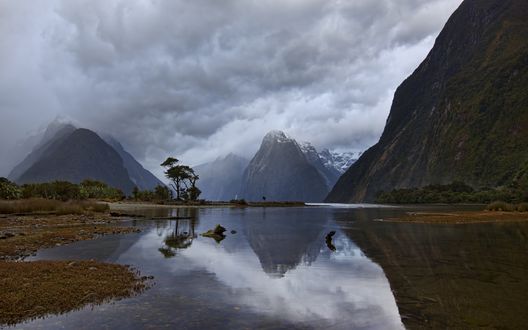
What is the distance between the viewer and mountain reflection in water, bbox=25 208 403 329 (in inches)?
547

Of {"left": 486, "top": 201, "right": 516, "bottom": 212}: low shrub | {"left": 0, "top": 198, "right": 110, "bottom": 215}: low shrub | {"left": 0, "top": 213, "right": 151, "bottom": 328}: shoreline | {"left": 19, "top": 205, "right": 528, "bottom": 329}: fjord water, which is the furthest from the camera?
{"left": 486, "top": 201, "right": 516, "bottom": 212}: low shrub

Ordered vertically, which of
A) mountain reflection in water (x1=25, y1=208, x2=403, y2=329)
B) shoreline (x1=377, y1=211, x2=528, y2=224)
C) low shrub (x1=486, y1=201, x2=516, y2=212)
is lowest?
mountain reflection in water (x1=25, y1=208, x2=403, y2=329)

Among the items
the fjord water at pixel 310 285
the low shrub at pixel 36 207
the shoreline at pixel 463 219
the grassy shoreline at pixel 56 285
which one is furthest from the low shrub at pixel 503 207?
the grassy shoreline at pixel 56 285

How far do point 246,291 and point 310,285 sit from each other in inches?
133

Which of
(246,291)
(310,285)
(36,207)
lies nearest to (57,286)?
(246,291)

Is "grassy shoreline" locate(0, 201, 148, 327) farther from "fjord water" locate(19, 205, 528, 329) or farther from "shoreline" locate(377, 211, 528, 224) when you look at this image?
"shoreline" locate(377, 211, 528, 224)

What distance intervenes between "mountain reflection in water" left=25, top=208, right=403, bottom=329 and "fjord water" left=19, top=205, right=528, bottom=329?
0.04 metres

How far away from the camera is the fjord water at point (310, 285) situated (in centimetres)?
1411

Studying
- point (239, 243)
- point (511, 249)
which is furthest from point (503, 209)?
point (239, 243)

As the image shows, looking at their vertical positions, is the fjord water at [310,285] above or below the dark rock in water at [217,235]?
below

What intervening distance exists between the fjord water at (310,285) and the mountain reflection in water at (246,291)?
4cm

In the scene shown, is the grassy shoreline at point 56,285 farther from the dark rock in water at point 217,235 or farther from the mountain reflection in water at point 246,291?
the dark rock in water at point 217,235

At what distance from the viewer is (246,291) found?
18703 millimetres

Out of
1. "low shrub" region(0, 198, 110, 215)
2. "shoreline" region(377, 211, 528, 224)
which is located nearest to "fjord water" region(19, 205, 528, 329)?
"shoreline" region(377, 211, 528, 224)
